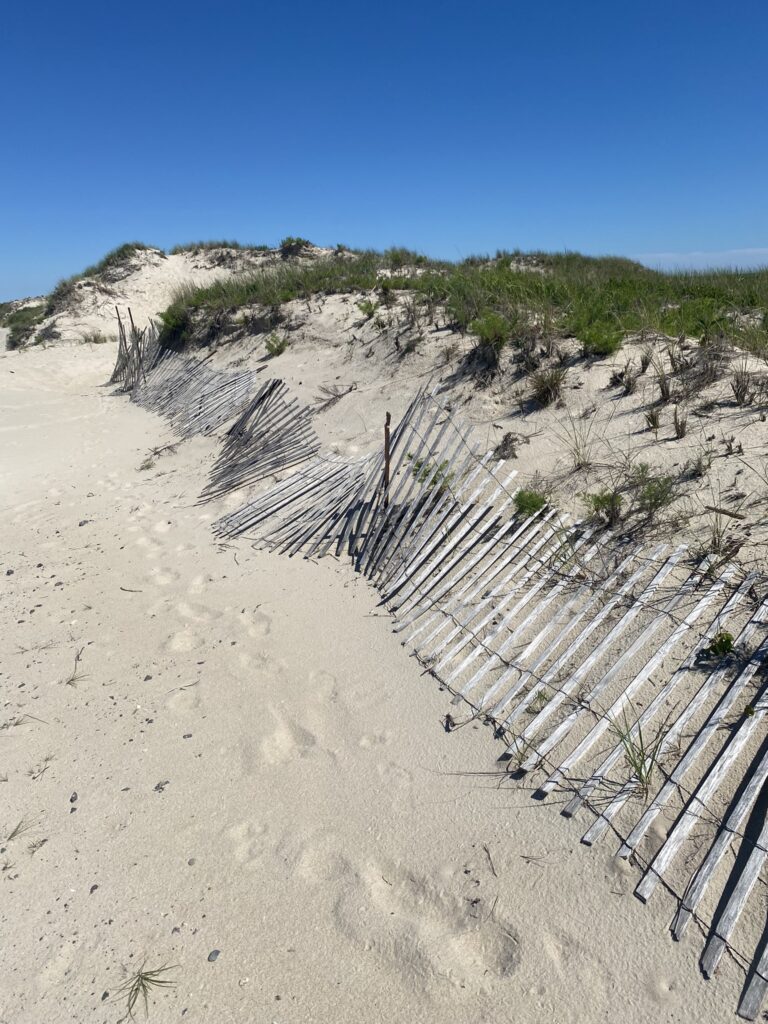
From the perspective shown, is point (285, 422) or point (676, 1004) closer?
point (676, 1004)

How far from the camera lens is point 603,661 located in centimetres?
309

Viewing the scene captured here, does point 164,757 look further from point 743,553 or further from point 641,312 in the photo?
point 641,312

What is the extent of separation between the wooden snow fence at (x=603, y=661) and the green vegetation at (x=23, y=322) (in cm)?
1567

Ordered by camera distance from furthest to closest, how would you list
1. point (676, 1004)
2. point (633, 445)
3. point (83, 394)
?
1. point (83, 394)
2. point (633, 445)
3. point (676, 1004)

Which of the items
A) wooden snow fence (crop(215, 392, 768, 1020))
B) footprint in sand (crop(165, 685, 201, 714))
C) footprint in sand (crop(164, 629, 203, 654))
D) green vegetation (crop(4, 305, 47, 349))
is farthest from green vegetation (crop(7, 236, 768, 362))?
green vegetation (crop(4, 305, 47, 349))

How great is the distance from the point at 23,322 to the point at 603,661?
65.4 feet

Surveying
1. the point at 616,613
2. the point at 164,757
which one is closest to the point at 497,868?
the point at 616,613

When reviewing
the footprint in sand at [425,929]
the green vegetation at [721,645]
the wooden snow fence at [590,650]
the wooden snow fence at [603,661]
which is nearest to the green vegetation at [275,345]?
the wooden snow fence at [590,650]

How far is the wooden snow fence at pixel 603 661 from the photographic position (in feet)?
7.35

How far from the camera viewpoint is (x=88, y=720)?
138 inches

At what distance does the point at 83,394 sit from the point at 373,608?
35.9 feet

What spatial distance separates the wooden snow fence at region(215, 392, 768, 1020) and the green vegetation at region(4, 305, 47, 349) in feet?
51.4

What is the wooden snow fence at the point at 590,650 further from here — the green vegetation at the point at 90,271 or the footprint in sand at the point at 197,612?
the green vegetation at the point at 90,271

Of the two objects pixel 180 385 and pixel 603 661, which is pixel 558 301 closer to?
pixel 603 661
